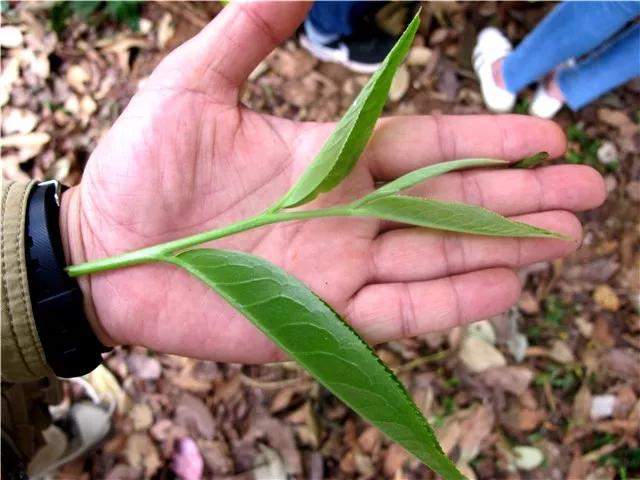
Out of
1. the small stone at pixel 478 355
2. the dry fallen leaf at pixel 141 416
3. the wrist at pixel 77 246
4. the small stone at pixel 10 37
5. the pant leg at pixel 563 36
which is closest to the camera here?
the wrist at pixel 77 246

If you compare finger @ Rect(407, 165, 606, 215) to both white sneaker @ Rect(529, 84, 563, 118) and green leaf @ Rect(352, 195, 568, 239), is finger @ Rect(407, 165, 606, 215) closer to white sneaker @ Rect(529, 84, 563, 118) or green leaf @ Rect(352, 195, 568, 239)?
green leaf @ Rect(352, 195, 568, 239)

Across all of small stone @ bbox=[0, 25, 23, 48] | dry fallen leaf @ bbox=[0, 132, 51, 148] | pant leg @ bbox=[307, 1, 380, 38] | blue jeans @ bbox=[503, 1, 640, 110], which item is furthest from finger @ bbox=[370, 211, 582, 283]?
small stone @ bbox=[0, 25, 23, 48]

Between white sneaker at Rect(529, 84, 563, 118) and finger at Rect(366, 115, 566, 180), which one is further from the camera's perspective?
white sneaker at Rect(529, 84, 563, 118)

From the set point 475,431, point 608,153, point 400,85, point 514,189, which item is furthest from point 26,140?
point 608,153

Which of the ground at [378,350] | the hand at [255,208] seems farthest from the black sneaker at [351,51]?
the hand at [255,208]

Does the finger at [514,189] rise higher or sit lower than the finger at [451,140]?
lower

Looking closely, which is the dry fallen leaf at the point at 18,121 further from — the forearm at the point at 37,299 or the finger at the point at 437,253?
the finger at the point at 437,253
